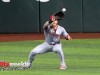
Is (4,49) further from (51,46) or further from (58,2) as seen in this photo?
(58,2)

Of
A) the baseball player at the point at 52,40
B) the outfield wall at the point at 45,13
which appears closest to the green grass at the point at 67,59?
the baseball player at the point at 52,40

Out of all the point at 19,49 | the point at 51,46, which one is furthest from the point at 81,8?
the point at 51,46

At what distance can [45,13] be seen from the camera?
71.5 ft

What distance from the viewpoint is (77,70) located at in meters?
10.9

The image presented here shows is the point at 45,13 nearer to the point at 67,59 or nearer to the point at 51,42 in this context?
the point at 67,59

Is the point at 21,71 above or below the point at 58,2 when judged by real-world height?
below

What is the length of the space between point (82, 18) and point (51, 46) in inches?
419

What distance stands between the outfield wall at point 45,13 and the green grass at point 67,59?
122 inches

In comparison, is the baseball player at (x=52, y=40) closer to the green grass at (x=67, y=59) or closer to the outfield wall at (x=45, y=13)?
the green grass at (x=67, y=59)

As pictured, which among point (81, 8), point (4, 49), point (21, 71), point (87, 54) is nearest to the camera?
point (21, 71)

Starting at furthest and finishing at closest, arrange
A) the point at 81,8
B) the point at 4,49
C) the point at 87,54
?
1. the point at 81,8
2. the point at 4,49
3. the point at 87,54

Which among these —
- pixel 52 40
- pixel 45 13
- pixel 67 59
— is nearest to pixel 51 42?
pixel 52 40

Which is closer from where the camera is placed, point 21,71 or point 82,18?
point 21,71

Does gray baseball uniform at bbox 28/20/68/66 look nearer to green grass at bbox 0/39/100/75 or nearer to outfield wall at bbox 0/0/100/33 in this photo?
green grass at bbox 0/39/100/75
